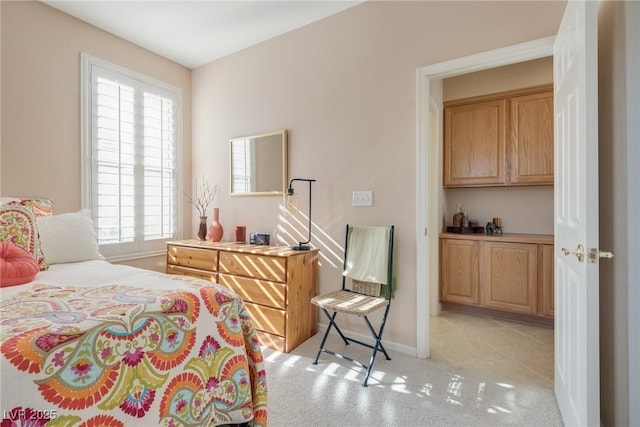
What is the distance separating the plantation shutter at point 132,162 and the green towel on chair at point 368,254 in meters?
2.27

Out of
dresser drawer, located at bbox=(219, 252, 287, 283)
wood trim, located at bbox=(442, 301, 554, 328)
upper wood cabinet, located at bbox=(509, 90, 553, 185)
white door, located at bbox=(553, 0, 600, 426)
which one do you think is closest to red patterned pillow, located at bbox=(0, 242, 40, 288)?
dresser drawer, located at bbox=(219, 252, 287, 283)

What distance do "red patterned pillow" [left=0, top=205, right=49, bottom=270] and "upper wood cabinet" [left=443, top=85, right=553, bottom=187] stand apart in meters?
3.62

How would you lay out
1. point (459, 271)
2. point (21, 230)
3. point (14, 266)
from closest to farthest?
1. point (14, 266)
2. point (21, 230)
3. point (459, 271)

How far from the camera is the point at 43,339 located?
97 centimetres

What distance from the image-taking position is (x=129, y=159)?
328 centimetres

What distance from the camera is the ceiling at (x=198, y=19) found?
271 cm

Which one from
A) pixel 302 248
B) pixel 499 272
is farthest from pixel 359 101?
pixel 499 272

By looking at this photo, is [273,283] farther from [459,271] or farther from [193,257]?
[459,271]

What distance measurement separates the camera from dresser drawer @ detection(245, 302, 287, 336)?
255 cm

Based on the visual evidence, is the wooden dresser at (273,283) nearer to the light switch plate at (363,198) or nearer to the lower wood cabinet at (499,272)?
the light switch plate at (363,198)

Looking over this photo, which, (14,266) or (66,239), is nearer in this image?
(14,266)

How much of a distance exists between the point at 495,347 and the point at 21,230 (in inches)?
136

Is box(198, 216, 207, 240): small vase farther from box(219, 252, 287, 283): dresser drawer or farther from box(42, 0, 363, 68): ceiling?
box(42, 0, 363, 68): ceiling

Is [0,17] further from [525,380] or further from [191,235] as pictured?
[525,380]
